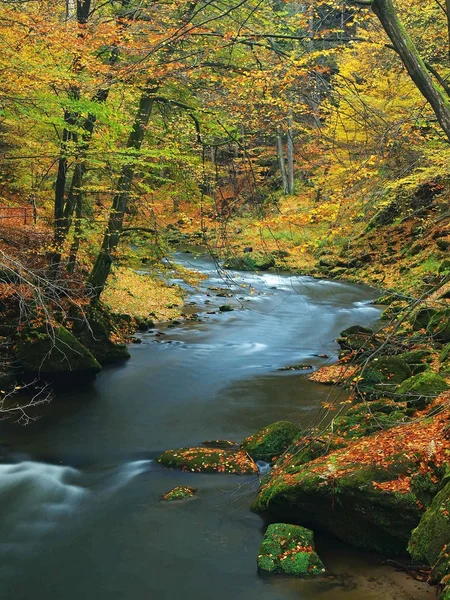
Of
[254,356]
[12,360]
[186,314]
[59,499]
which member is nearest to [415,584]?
[59,499]

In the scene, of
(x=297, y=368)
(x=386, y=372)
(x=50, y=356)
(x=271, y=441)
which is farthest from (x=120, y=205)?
(x=386, y=372)

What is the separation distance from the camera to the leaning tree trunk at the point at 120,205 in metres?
10.8

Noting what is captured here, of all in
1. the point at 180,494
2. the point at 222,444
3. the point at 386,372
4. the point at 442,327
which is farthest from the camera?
the point at 442,327

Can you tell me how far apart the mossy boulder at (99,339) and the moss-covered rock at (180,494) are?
5706 millimetres

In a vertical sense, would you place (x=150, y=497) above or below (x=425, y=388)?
below

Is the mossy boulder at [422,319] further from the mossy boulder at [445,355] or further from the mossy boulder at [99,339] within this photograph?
the mossy boulder at [99,339]

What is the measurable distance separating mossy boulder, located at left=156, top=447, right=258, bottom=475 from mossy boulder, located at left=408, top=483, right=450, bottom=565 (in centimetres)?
300

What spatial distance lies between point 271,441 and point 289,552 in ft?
8.03

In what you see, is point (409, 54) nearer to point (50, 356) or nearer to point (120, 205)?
point (120, 205)

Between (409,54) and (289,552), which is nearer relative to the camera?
(409,54)

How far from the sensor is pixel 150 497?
21.7 feet

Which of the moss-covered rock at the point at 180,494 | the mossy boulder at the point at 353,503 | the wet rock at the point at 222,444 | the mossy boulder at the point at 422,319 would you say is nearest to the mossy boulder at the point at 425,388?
the mossy boulder at the point at 353,503

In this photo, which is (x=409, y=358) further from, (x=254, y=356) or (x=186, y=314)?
(x=186, y=314)

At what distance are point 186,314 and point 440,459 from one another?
13130 mm
